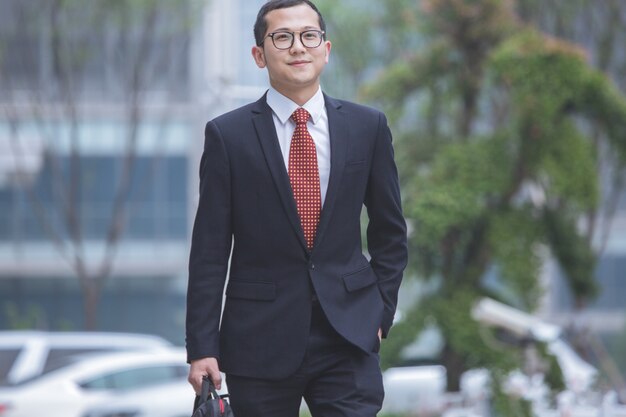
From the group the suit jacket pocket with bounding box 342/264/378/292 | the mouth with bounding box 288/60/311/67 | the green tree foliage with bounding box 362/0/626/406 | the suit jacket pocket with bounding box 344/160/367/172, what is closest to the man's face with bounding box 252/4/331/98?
the mouth with bounding box 288/60/311/67

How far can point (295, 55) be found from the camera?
382cm

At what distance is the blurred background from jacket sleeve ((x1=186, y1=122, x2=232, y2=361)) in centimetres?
530

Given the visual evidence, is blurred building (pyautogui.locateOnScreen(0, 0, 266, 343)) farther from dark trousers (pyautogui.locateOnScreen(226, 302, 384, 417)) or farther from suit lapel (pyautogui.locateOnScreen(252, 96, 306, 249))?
dark trousers (pyautogui.locateOnScreen(226, 302, 384, 417))

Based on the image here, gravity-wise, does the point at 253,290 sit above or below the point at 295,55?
below

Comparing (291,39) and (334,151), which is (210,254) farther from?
(291,39)

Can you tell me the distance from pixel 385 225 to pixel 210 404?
29.9 inches

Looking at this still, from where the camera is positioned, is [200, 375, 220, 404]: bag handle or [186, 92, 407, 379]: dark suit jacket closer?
[200, 375, 220, 404]: bag handle

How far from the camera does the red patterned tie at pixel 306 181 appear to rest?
378 centimetres

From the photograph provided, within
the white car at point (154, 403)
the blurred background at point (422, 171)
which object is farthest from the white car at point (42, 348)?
the white car at point (154, 403)

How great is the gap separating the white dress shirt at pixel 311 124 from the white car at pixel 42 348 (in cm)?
1041

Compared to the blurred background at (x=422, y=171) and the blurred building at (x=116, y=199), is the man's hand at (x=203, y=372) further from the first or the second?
the blurred building at (x=116, y=199)

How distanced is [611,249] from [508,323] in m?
22.7

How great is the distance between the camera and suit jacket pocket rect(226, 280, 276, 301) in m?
3.77

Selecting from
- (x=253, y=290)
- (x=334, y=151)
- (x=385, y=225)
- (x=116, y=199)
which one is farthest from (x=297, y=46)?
(x=116, y=199)
